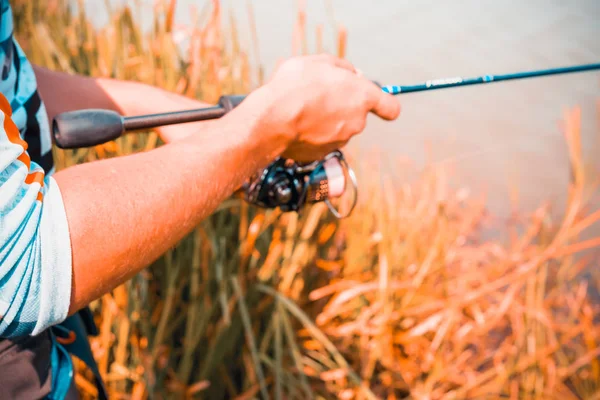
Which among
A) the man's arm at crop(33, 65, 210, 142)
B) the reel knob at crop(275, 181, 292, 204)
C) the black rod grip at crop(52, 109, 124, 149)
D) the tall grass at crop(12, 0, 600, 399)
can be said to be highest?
the man's arm at crop(33, 65, 210, 142)

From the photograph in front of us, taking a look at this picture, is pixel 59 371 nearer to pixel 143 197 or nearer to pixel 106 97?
pixel 143 197

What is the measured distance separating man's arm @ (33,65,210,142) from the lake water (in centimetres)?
195

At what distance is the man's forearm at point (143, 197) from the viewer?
614 mm

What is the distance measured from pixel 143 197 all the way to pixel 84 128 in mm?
292

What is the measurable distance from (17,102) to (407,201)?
5.50ft

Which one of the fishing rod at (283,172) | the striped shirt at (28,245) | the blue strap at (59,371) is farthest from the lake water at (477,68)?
the striped shirt at (28,245)

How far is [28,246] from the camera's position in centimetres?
57

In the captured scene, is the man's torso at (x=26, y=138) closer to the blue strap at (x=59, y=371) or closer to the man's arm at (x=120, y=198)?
the blue strap at (x=59, y=371)

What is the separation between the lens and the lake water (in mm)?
3398

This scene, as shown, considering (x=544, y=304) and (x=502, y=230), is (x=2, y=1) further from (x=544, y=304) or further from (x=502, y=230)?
(x=502, y=230)

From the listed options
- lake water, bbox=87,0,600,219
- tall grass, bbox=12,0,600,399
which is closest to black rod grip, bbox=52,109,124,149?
tall grass, bbox=12,0,600,399

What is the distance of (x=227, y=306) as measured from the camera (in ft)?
4.83

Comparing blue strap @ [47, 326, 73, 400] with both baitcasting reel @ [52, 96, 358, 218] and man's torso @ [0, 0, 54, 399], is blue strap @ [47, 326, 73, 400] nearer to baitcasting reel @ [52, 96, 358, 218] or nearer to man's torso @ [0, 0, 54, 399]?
man's torso @ [0, 0, 54, 399]

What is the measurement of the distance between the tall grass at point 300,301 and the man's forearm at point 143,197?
763mm
